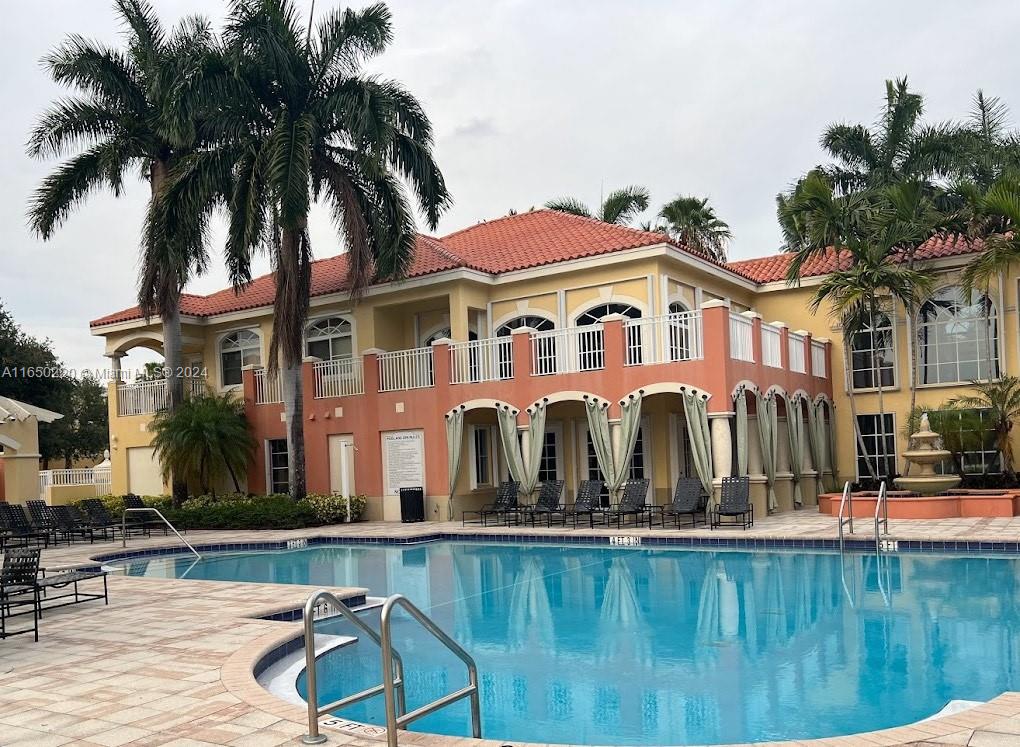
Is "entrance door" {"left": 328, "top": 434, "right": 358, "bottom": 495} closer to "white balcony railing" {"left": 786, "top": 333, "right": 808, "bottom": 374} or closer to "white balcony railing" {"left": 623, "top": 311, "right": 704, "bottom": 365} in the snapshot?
"white balcony railing" {"left": 623, "top": 311, "right": 704, "bottom": 365}

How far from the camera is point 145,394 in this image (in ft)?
88.6

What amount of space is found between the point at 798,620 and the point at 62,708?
715 centimetres

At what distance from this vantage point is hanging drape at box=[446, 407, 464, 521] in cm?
2080

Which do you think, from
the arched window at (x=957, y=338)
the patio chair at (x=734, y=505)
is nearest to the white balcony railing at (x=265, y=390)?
the patio chair at (x=734, y=505)

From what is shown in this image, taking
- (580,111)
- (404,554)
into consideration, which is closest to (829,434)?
(580,111)

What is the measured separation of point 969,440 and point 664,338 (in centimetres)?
711

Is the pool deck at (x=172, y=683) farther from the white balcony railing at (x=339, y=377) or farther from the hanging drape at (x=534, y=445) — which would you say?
the white balcony railing at (x=339, y=377)

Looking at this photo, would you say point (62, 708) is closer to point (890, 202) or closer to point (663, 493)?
point (663, 493)

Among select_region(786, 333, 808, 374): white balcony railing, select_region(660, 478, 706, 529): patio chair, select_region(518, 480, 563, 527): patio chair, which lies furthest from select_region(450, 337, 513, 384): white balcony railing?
select_region(786, 333, 808, 374): white balcony railing

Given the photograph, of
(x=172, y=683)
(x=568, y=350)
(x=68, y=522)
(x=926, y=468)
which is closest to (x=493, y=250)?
(x=568, y=350)

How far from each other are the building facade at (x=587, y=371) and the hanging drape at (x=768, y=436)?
5cm

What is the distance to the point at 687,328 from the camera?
18.1 m

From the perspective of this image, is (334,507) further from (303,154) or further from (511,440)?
(303,154)

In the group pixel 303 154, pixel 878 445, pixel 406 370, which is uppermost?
pixel 303 154
